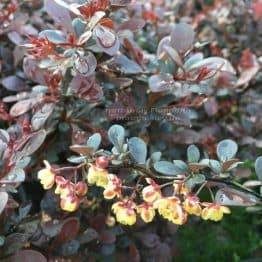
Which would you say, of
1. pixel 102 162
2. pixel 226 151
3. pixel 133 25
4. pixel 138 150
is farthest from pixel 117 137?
pixel 133 25

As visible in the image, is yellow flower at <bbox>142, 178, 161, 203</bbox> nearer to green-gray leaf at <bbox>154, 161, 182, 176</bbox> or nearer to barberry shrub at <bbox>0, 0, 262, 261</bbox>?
barberry shrub at <bbox>0, 0, 262, 261</bbox>

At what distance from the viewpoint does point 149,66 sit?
1748mm

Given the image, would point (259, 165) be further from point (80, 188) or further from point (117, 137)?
point (80, 188)

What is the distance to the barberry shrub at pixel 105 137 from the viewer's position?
4.07ft

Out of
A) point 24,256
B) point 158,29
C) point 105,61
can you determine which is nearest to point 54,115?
point 105,61

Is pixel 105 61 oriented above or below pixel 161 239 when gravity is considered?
above

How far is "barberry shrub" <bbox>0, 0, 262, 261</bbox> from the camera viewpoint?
124cm

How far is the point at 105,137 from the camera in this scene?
155 cm

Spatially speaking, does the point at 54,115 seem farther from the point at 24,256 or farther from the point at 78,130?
the point at 24,256

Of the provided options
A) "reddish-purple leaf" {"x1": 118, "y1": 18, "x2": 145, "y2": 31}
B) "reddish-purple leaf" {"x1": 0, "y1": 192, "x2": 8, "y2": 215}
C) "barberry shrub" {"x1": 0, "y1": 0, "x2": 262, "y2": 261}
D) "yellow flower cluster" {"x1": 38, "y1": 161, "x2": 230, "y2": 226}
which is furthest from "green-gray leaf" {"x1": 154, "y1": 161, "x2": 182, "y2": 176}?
"reddish-purple leaf" {"x1": 118, "y1": 18, "x2": 145, "y2": 31}

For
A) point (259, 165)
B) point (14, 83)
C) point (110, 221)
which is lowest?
point (110, 221)

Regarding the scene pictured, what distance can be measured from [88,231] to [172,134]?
474 millimetres

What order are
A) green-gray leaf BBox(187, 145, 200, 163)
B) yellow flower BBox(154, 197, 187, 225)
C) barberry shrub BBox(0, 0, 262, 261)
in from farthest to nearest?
1. green-gray leaf BBox(187, 145, 200, 163)
2. barberry shrub BBox(0, 0, 262, 261)
3. yellow flower BBox(154, 197, 187, 225)

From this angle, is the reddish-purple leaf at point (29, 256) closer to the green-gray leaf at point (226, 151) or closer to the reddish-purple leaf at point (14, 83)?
the green-gray leaf at point (226, 151)
